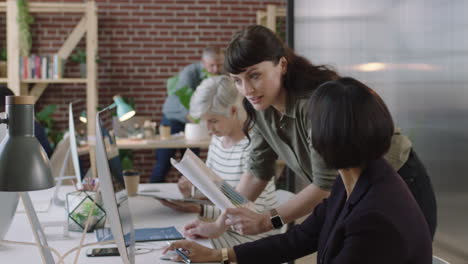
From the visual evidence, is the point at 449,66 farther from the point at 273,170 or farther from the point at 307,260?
the point at 307,260

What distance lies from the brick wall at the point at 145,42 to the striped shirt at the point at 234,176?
408 centimetres

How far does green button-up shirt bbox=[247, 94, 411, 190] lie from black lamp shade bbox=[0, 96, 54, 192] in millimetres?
804

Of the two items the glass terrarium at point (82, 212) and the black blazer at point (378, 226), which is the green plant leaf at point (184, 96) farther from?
the black blazer at point (378, 226)

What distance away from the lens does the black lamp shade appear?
974 mm

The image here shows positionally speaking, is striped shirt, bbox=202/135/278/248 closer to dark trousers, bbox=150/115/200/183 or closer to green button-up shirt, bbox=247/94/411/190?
green button-up shirt, bbox=247/94/411/190

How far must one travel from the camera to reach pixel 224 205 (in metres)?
1.60

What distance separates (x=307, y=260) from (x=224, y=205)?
1.34 metres

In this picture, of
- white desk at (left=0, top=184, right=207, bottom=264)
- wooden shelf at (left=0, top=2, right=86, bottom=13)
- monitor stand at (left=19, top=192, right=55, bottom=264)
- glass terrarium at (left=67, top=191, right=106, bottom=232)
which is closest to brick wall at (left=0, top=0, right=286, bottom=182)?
wooden shelf at (left=0, top=2, right=86, bottom=13)

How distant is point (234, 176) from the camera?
7.72 feet

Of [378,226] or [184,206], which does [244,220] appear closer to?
[184,206]

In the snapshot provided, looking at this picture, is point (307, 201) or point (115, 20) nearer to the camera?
point (307, 201)

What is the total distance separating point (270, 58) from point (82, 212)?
78 centimetres

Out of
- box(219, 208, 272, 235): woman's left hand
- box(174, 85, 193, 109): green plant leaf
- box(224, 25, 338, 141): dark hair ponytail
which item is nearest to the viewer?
box(219, 208, 272, 235): woman's left hand

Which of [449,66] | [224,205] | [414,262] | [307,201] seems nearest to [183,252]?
[224,205]
